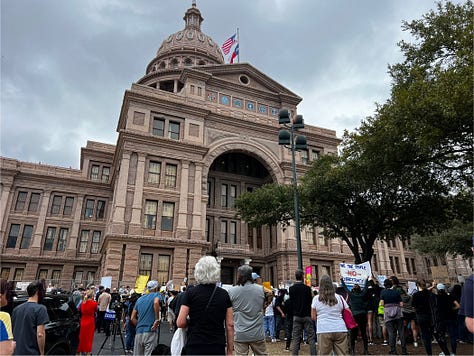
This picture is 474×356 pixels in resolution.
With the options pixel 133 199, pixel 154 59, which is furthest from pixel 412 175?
pixel 154 59

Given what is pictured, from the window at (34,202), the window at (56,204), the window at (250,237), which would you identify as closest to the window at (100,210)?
the window at (56,204)

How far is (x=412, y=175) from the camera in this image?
16328mm

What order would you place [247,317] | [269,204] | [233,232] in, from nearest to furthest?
[247,317]
[269,204]
[233,232]

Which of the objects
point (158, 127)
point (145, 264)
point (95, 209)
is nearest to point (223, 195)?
point (158, 127)

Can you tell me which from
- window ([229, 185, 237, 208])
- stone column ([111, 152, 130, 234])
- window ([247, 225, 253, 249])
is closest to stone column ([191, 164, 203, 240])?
stone column ([111, 152, 130, 234])

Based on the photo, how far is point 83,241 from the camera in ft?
116

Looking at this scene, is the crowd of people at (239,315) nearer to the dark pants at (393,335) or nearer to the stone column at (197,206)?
the dark pants at (393,335)

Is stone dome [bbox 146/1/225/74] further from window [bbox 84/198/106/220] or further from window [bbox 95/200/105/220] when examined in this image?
window [bbox 84/198/106/220]

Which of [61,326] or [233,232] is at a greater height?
[233,232]

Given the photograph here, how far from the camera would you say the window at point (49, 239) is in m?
34.0

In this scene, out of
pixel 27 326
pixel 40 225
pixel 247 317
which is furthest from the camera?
pixel 40 225

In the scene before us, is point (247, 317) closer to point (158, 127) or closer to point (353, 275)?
point (353, 275)

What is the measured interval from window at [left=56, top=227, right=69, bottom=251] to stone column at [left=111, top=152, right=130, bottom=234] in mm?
13063

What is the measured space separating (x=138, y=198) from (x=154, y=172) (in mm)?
2892
